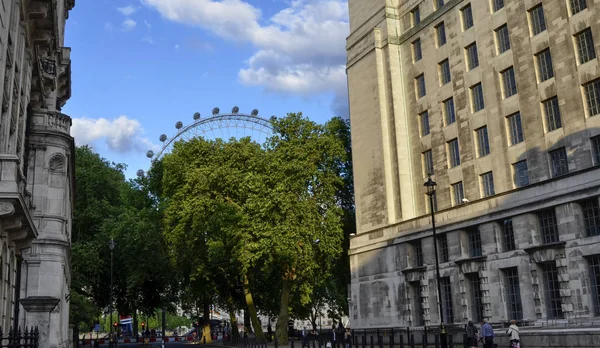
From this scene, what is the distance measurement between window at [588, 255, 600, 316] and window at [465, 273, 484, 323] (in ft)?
23.0

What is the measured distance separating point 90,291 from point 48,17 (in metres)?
44.2

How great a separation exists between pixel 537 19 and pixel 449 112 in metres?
8.47

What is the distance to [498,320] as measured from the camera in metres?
32.8

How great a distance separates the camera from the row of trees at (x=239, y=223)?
41719mm

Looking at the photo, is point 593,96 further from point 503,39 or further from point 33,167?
point 33,167

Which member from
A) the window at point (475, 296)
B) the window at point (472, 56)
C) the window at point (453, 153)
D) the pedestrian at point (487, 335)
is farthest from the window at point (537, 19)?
the pedestrian at point (487, 335)

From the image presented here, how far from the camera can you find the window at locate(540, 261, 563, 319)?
30.2 m

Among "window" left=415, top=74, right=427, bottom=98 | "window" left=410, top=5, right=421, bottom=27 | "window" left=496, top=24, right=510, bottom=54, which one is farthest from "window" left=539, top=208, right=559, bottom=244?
"window" left=410, top=5, right=421, bottom=27

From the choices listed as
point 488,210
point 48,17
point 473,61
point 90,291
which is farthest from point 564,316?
point 90,291

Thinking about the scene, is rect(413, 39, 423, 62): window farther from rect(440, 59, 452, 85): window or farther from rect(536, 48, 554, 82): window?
rect(536, 48, 554, 82): window

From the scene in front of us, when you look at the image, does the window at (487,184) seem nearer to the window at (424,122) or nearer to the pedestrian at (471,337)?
the window at (424,122)

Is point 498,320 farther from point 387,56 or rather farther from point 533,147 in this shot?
point 387,56

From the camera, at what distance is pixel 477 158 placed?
3712 centimetres

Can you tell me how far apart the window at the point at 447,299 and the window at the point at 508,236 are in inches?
192
